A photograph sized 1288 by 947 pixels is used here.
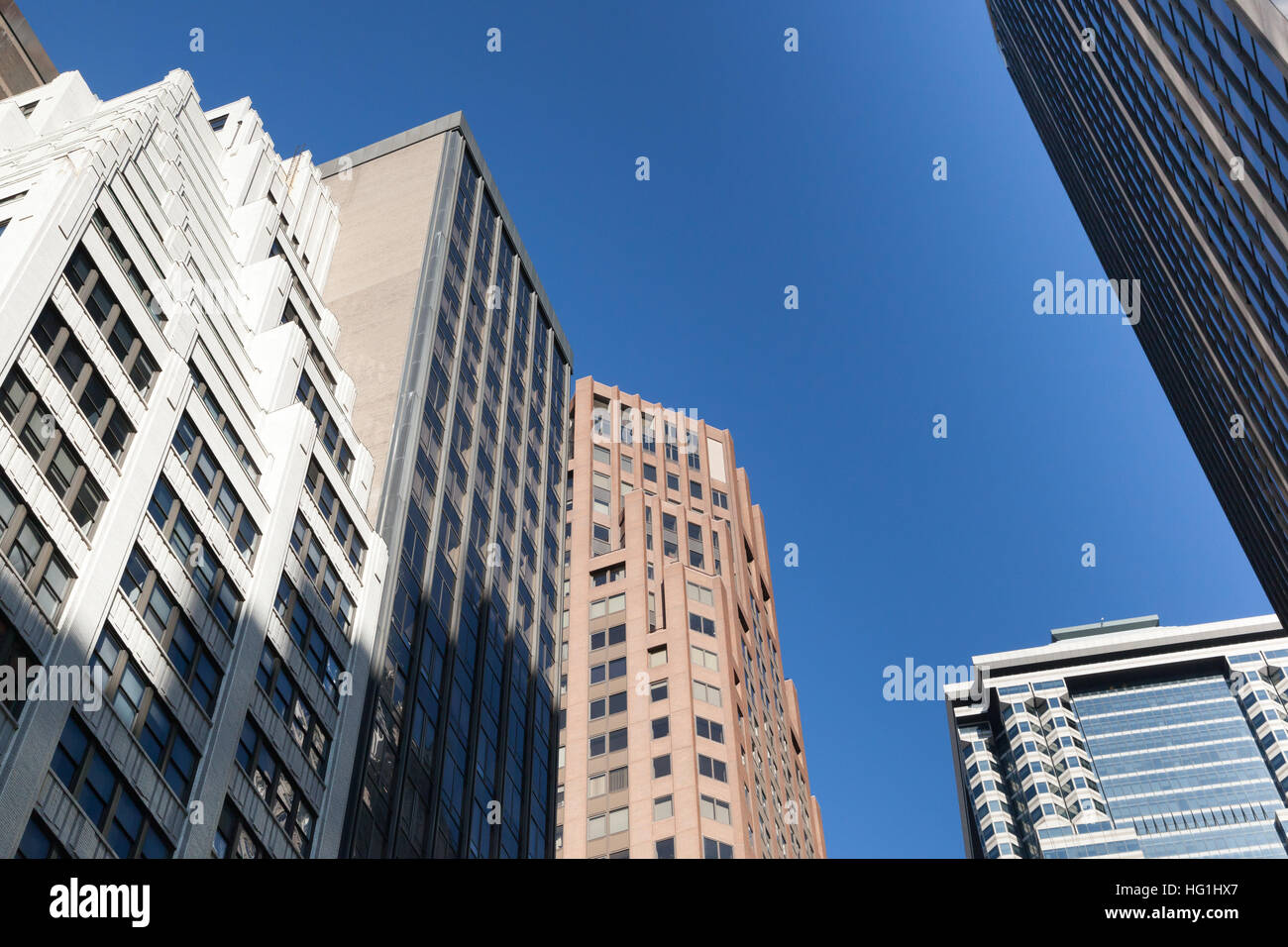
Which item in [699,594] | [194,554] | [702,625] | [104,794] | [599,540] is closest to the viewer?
[104,794]

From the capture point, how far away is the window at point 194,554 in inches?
1522

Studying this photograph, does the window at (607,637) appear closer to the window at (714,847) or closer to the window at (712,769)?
the window at (712,769)

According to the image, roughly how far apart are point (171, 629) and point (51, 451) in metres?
6.43

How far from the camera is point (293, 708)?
42.7 m

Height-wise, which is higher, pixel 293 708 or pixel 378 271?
pixel 378 271

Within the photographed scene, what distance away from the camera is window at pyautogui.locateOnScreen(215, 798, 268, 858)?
1442 inches

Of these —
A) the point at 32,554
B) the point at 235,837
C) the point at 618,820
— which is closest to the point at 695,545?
the point at 618,820

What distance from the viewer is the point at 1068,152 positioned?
321 feet

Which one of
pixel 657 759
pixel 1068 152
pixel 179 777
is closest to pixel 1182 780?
pixel 1068 152

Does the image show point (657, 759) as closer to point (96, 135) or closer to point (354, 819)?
point (354, 819)

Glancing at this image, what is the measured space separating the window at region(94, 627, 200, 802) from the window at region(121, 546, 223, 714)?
1.45 m

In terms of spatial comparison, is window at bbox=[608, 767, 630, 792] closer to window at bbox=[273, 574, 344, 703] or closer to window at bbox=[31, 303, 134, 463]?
window at bbox=[273, 574, 344, 703]

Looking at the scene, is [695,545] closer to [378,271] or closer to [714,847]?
[714,847]

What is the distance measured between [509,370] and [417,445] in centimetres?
1840
